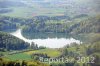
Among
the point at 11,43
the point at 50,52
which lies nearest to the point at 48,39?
the point at 50,52

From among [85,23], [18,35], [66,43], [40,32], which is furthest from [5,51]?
[85,23]

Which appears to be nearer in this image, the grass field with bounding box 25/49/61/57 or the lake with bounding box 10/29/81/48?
the grass field with bounding box 25/49/61/57

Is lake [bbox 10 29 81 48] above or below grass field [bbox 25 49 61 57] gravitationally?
above

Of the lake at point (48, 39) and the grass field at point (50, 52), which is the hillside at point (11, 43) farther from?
the grass field at point (50, 52)

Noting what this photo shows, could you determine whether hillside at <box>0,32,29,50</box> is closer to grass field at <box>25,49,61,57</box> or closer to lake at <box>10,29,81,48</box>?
lake at <box>10,29,81,48</box>

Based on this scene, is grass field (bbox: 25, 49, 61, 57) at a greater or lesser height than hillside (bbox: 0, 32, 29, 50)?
lesser

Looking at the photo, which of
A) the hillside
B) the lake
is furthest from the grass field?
the hillside

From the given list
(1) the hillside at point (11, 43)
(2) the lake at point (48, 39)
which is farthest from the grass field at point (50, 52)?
(1) the hillside at point (11, 43)

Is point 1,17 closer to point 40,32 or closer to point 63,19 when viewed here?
point 40,32
